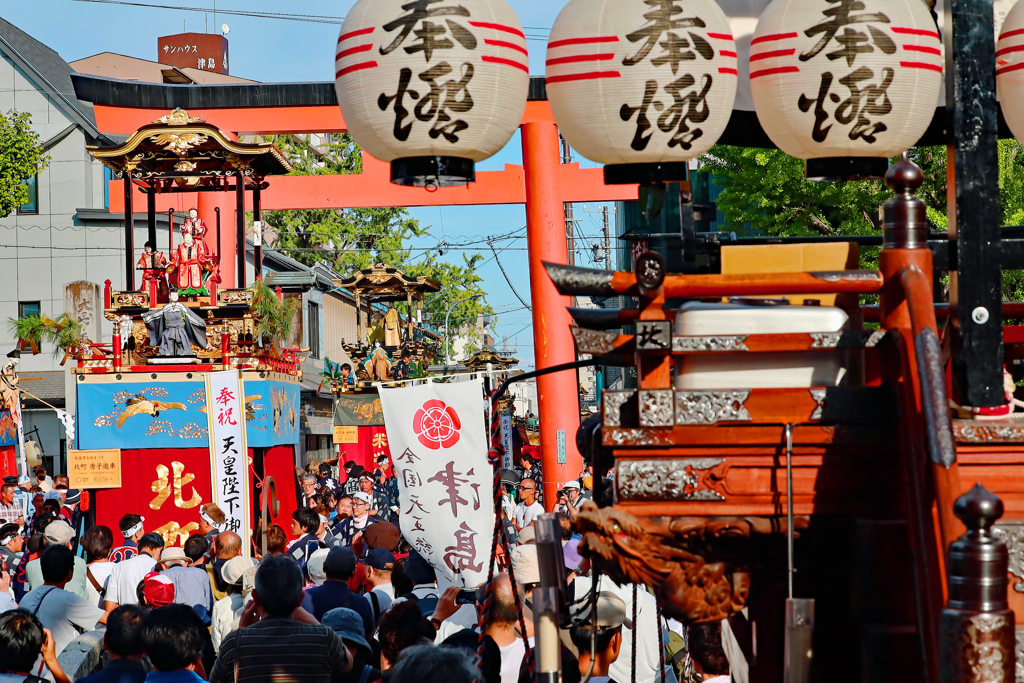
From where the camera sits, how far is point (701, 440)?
283cm

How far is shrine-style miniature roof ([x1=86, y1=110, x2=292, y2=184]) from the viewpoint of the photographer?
48.8 feet

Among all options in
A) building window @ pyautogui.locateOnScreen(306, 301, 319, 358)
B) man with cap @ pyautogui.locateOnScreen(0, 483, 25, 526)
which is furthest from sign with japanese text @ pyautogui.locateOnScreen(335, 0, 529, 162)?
building window @ pyautogui.locateOnScreen(306, 301, 319, 358)

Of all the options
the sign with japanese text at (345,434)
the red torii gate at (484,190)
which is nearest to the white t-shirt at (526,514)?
the red torii gate at (484,190)

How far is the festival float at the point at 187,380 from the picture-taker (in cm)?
1364

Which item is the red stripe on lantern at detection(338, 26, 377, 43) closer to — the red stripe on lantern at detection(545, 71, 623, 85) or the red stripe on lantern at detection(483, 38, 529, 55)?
the red stripe on lantern at detection(483, 38, 529, 55)

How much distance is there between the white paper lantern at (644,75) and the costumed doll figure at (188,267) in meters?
13.2

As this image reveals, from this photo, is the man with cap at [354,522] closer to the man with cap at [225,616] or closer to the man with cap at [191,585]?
the man with cap at [191,585]

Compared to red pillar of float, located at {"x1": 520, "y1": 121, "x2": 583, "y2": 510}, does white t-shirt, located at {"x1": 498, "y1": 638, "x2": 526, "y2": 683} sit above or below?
below

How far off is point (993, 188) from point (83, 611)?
4.83m

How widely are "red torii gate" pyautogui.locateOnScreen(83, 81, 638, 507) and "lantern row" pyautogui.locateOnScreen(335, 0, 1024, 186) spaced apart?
25.8ft

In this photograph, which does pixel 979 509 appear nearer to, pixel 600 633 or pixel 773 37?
pixel 773 37

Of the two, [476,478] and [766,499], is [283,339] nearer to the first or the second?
[476,478]

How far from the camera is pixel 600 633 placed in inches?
168

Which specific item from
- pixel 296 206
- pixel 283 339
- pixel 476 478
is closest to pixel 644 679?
pixel 476 478
